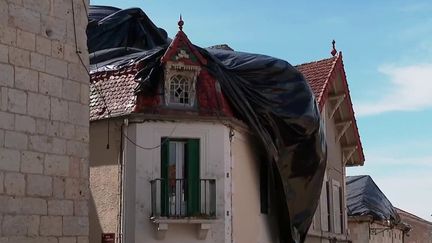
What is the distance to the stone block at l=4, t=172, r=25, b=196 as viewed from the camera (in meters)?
8.64

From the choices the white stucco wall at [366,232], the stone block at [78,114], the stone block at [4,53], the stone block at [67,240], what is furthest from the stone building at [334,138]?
the stone block at [4,53]

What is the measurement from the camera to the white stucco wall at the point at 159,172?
14.3m

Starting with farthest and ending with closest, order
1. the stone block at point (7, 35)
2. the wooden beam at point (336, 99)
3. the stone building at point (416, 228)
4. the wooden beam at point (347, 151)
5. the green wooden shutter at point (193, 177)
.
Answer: the stone building at point (416, 228)
the wooden beam at point (347, 151)
the wooden beam at point (336, 99)
the green wooden shutter at point (193, 177)
the stone block at point (7, 35)

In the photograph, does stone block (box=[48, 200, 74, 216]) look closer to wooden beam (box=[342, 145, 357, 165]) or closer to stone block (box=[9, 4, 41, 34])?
stone block (box=[9, 4, 41, 34])

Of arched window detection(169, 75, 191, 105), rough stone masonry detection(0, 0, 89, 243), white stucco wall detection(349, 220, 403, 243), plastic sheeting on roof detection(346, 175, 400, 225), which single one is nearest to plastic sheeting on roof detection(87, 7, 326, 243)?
arched window detection(169, 75, 191, 105)

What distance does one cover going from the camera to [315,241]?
19250mm

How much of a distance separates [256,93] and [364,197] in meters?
12.8

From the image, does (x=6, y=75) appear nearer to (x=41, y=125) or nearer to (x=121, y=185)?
(x=41, y=125)

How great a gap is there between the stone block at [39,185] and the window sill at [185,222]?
16.7ft

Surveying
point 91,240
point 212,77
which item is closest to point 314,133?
point 212,77

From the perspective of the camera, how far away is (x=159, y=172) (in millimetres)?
14539

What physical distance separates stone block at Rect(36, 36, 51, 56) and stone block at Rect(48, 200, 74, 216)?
1867mm

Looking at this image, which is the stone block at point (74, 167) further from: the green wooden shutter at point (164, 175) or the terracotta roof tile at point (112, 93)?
the terracotta roof tile at point (112, 93)

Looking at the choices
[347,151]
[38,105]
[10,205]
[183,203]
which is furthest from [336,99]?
[10,205]
